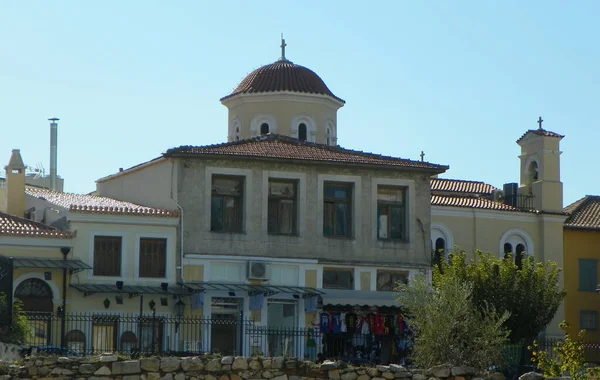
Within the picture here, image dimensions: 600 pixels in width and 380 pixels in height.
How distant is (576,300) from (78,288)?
80.9 ft

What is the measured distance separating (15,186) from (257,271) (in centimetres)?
941

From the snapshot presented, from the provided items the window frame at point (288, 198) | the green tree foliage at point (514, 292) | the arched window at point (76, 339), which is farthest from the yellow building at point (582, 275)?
the arched window at point (76, 339)

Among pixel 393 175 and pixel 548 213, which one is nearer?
pixel 393 175

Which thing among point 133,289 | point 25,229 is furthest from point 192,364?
point 25,229

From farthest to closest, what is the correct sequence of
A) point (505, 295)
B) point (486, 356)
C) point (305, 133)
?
point (305, 133) < point (505, 295) < point (486, 356)

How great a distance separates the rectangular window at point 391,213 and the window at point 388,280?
1.22 m

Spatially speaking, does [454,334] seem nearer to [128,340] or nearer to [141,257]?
[128,340]

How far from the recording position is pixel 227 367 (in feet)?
91.2

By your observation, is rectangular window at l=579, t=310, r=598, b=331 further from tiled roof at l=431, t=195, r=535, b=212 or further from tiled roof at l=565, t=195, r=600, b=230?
tiled roof at l=431, t=195, r=535, b=212

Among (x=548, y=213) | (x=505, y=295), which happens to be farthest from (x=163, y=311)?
(x=548, y=213)

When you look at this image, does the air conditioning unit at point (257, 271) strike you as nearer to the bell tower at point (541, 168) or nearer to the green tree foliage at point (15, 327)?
the green tree foliage at point (15, 327)

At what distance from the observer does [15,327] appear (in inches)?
1396

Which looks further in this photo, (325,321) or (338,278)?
(338,278)

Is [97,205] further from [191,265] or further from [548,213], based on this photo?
[548,213]
